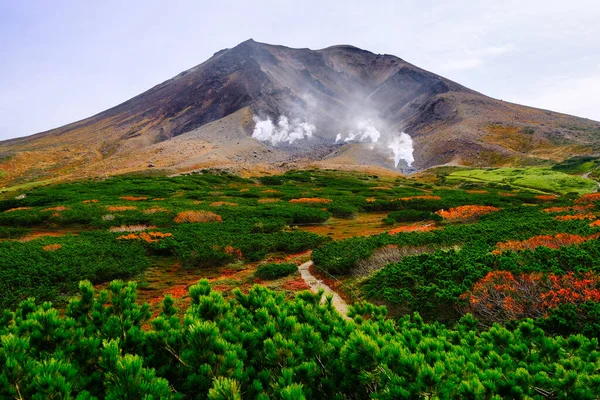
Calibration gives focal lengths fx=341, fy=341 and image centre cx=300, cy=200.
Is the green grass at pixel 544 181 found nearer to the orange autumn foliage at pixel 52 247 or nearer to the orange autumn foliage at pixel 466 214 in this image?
the orange autumn foliage at pixel 466 214

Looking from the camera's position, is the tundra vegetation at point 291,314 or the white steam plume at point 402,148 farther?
the white steam plume at point 402,148

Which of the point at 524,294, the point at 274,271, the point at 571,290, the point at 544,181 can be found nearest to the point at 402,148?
the point at 544,181

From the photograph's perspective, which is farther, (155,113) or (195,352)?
(155,113)

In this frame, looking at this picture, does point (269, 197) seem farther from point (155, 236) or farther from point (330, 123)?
point (330, 123)

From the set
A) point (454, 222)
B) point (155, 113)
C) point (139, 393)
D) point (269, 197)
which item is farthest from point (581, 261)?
point (155, 113)

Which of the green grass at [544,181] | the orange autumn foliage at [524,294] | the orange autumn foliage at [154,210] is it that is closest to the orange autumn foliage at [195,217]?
the orange autumn foliage at [154,210]

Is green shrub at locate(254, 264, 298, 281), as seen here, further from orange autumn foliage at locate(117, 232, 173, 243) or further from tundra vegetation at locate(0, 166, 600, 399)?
orange autumn foliage at locate(117, 232, 173, 243)

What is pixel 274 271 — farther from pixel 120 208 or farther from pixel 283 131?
pixel 283 131
